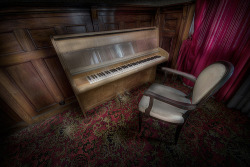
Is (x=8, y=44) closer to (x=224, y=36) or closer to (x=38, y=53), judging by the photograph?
(x=38, y=53)

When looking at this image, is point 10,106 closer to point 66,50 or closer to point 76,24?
point 66,50

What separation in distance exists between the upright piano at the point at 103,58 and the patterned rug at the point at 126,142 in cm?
49

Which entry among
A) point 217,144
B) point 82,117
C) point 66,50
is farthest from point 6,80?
point 217,144

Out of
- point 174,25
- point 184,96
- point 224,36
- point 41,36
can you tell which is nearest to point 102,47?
point 41,36

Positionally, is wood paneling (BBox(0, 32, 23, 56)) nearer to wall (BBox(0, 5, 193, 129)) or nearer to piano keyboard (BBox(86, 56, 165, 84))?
wall (BBox(0, 5, 193, 129))

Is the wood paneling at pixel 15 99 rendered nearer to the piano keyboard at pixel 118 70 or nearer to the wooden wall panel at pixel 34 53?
the wooden wall panel at pixel 34 53

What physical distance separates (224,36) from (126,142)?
2.57 m

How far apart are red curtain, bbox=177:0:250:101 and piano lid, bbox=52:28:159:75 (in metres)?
0.91

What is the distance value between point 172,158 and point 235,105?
1.82 m

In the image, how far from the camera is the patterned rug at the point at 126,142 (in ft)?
4.42

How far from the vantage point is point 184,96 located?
1479 mm

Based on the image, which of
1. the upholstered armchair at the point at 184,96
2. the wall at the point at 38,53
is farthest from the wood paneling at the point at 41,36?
the upholstered armchair at the point at 184,96

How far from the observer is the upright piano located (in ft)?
4.59

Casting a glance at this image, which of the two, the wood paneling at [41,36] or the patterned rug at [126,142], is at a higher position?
the wood paneling at [41,36]
